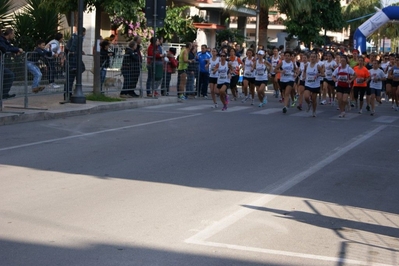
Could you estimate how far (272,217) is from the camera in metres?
7.68

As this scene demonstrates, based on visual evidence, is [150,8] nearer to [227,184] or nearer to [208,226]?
[227,184]

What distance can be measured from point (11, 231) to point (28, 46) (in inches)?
732

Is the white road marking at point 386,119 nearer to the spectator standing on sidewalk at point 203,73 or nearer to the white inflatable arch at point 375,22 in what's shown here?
the spectator standing on sidewalk at point 203,73

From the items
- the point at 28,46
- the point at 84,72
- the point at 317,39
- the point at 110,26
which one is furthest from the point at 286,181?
the point at 317,39

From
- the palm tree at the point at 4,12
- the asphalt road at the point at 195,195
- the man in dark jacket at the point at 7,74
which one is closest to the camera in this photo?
the asphalt road at the point at 195,195

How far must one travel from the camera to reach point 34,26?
24.9 meters

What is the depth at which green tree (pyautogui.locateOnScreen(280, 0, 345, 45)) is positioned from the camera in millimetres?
43094

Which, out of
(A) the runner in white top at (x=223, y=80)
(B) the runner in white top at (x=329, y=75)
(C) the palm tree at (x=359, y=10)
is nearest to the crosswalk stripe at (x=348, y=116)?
(B) the runner in white top at (x=329, y=75)

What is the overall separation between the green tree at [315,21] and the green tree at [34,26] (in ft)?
67.7

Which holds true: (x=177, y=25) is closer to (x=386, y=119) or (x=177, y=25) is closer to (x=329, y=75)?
(x=329, y=75)

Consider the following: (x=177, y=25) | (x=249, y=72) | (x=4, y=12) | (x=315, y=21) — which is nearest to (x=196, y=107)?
(x=249, y=72)

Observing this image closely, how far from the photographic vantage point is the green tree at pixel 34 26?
24516 millimetres

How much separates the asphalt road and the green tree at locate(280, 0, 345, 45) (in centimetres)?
2860

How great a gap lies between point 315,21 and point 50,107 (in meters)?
28.7
